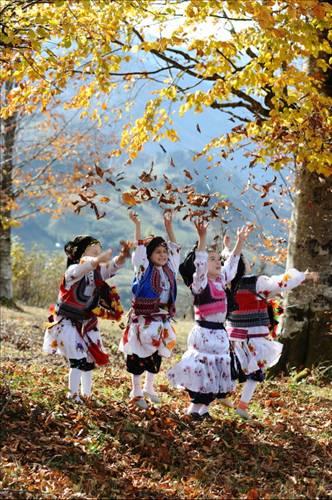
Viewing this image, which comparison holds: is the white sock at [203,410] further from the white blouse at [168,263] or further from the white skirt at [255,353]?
the white blouse at [168,263]

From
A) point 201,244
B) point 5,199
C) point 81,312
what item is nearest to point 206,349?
point 201,244

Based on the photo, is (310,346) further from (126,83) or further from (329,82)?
(126,83)

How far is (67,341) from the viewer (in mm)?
7734

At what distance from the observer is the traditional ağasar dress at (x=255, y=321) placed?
8.12 meters

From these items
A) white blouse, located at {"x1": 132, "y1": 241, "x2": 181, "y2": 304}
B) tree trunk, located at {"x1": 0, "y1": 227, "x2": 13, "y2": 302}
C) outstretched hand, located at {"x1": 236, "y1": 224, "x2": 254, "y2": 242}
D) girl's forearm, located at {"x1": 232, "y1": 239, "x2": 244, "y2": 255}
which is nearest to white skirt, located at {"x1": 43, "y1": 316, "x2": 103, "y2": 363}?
white blouse, located at {"x1": 132, "y1": 241, "x2": 181, "y2": 304}

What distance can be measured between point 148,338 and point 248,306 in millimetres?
1384

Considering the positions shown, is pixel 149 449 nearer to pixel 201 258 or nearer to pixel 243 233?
pixel 201 258

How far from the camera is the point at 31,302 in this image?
3061 centimetres

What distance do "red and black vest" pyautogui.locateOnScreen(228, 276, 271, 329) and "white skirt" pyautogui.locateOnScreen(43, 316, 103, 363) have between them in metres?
1.78

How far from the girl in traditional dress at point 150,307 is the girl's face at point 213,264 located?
1.74 feet

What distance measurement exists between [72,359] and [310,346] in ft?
15.1

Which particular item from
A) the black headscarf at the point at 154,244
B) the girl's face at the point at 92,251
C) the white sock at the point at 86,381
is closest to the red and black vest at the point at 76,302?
the girl's face at the point at 92,251

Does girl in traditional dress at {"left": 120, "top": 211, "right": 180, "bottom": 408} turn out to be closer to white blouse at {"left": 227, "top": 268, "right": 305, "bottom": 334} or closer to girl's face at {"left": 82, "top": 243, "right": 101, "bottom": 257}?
girl's face at {"left": 82, "top": 243, "right": 101, "bottom": 257}

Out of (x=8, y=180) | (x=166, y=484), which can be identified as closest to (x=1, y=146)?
(x=8, y=180)
